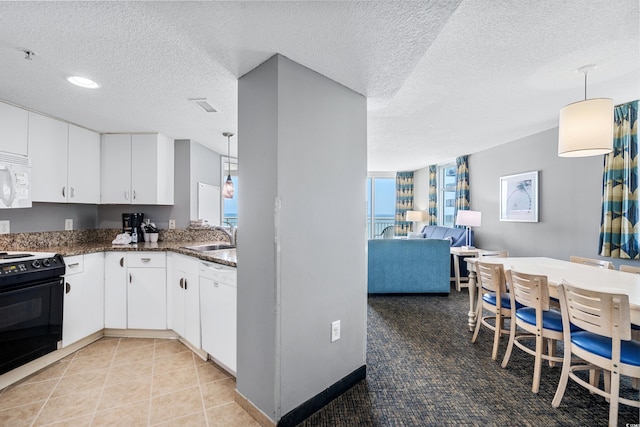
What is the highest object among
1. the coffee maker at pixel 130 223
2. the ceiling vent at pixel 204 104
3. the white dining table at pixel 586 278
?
the ceiling vent at pixel 204 104

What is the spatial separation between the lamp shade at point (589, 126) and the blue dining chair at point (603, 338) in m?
1.12

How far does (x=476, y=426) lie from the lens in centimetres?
166

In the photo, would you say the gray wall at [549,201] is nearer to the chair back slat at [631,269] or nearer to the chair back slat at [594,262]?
the chair back slat at [594,262]

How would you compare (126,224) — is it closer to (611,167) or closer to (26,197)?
(26,197)

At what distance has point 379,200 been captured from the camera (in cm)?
828

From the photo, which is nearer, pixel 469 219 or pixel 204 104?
pixel 204 104

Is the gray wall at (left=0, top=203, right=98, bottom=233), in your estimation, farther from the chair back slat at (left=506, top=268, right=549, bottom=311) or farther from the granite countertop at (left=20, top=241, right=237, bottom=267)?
the chair back slat at (left=506, top=268, right=549, bottom=311)

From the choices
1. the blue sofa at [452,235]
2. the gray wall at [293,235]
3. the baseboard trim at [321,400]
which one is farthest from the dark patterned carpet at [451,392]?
the blue sofa at [452,235]

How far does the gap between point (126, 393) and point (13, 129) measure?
2.37m

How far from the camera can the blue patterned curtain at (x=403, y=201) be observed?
7.91 meters

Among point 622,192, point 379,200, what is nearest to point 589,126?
point 622,192

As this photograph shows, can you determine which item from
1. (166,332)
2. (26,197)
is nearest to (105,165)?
(26,197)

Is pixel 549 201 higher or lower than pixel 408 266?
higher

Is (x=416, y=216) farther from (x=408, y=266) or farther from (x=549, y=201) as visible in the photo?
(x=549, y=201)
